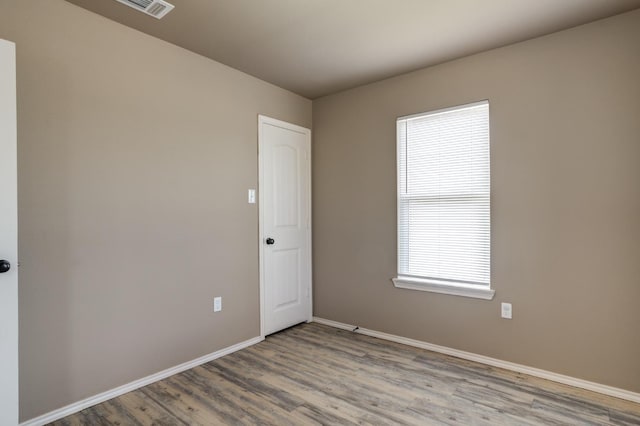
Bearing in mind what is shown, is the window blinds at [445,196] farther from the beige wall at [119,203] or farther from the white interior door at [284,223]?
the beige wall at [119,203]

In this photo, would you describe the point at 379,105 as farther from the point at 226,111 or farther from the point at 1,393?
the point at 1,393

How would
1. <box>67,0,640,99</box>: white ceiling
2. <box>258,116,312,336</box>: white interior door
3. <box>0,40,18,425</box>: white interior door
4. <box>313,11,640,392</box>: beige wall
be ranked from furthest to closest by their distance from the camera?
<box>258,116,312,336</box>: white interior door < <box>313,11,640,392</box>: beige wall < <box>67,0,640,99</box>: white ceiling < <box>0,40,18,425</box>: white interior door

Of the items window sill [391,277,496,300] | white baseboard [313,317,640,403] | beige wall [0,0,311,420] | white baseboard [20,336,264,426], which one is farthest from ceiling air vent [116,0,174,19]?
white baseboard [313,317,640,403]

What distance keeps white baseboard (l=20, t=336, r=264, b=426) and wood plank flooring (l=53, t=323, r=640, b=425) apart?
5 centimetres

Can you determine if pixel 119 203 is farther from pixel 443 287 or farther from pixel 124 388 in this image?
pixel 443 287

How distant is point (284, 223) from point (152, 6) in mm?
2167

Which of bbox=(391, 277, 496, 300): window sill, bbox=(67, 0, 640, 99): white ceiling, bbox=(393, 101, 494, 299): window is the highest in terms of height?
bbox=(67, 0, 640, 99): white ceiling

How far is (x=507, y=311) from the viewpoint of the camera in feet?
9.12

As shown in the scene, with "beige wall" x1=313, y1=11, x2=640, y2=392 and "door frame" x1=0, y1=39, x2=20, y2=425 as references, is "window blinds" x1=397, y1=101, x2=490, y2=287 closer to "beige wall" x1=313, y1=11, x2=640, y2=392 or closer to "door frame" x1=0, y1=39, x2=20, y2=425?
"beige wall" x1=313, y1=11, x2=640, y2=392

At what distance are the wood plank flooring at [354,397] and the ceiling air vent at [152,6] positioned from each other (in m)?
2.52

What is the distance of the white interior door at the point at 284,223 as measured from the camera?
3482 mm

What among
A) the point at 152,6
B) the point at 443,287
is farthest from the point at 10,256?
the point at 443,287

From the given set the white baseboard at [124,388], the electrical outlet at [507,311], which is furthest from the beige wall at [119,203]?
the electrical outlet at [507,311]

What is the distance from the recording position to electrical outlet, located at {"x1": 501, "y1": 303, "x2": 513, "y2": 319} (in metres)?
2.77
